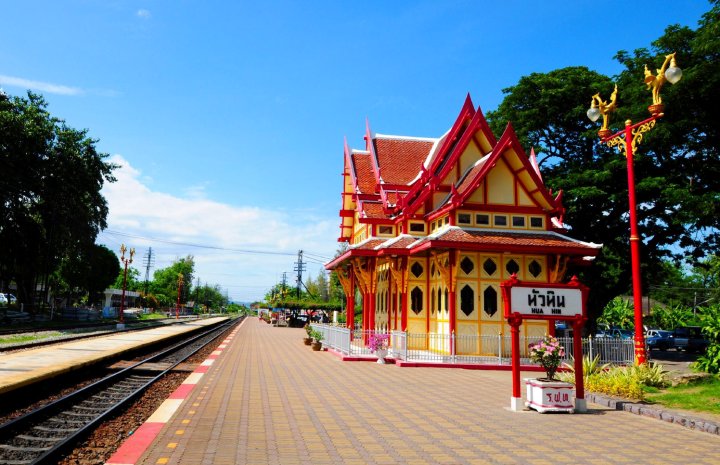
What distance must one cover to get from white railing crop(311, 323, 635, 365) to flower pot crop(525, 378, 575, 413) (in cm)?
752

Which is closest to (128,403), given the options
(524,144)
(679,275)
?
(524,144)

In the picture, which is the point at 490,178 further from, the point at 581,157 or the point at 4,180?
the point at 4,180

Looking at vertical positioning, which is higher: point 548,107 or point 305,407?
point 548,107

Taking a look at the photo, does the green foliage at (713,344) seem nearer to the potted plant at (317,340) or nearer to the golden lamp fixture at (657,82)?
the golden lamp fixture at (657,82)

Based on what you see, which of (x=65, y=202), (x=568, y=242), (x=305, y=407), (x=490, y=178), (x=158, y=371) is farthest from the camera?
(x=65, y=202)

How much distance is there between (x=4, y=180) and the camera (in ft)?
116

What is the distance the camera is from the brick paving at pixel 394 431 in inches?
243

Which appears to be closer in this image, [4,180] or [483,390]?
[483,390]

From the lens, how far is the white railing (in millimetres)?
17516

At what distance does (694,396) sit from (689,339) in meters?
28.0

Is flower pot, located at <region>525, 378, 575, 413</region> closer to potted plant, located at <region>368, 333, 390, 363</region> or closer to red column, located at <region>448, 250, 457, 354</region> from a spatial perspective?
red column, located at <region>448, 250, 457, 354</region>

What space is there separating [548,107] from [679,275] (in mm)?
72482

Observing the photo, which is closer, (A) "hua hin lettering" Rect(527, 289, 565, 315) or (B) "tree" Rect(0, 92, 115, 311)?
(A) "hua hin lettering" Rect(527, 289, 565, 315)

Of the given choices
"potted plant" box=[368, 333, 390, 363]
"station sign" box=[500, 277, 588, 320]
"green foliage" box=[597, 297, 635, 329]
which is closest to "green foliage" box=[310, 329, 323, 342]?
"potted plant" box=[368, 333, 390, 363]
